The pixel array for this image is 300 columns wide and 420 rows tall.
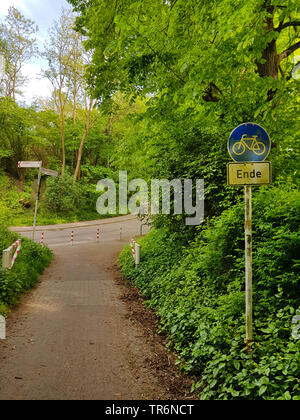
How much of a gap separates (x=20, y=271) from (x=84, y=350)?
189 inches

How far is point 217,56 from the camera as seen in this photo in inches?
201

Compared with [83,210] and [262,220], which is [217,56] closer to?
[262,220]

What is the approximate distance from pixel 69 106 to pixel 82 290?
28499 mm

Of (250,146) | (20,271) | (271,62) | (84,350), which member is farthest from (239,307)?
(20,271)

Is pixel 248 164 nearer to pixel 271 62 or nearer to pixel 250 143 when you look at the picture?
pixel 250 143

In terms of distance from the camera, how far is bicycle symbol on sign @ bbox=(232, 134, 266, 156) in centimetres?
371

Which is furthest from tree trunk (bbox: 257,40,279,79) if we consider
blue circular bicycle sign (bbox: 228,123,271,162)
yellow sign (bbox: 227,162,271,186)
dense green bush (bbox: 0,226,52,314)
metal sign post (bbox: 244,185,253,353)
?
dense green bush (bbox: 0,226,52,314)

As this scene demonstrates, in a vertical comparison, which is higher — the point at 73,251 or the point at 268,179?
the point at 268,179

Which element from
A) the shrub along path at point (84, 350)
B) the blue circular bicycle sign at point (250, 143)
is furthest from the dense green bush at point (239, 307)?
the blue circular bicycle sign at point (250, 143)

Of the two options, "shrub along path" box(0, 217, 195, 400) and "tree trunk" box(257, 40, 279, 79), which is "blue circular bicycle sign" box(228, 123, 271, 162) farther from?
"tree trunk" box(257, 40, 279, 79)

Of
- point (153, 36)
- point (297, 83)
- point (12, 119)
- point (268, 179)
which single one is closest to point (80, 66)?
point (12, 119)

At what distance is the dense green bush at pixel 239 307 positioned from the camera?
314cm

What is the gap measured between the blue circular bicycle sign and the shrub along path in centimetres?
315

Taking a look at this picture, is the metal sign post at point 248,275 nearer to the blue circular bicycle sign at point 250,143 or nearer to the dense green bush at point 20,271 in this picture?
the blue circular bicycle sign at point 250,143
